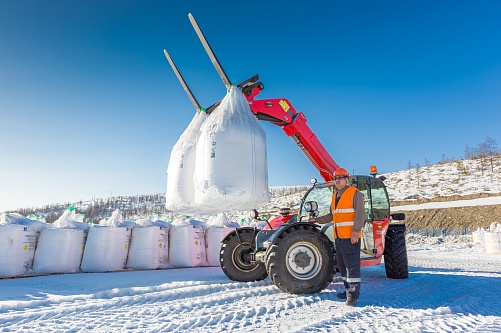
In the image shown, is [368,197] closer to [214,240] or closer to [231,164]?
[231,164]

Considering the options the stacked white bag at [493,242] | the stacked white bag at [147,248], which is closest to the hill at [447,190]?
the stacked white bag at [493,242]

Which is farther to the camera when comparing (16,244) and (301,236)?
(16,244)

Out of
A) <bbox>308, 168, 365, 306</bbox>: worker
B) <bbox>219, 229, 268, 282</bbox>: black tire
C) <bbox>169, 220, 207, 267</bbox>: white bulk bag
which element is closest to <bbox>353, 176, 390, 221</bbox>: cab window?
<bbox>308, 168, 365, 306</bbox>: worker

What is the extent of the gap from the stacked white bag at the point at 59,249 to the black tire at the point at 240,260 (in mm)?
2944

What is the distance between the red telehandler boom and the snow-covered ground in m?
0.26

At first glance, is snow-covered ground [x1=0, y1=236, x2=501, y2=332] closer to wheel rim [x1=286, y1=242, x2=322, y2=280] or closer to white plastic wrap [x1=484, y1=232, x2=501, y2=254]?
wheel rim [x1=286, y1=242, x2=322, y2=280]

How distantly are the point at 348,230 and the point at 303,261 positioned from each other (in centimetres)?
65

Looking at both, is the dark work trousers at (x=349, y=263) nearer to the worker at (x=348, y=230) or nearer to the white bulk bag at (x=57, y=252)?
the worker at (x=348, y=230)

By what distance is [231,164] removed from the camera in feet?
17.2

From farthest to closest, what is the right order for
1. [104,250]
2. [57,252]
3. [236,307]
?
[104,250] < [57,252] < [236,307]

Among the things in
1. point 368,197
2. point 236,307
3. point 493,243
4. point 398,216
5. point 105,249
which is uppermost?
point 368,197

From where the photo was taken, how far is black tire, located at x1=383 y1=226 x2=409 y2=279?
5.89m

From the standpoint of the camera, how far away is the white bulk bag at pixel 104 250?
21.6 feet

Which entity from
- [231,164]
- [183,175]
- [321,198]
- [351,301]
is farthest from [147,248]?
[351,301]
